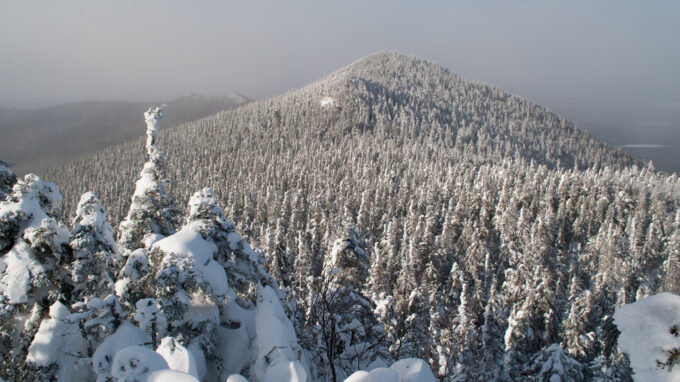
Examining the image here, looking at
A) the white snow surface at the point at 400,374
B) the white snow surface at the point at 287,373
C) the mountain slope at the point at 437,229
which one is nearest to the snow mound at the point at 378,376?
the white snow surface at the point at 400,374

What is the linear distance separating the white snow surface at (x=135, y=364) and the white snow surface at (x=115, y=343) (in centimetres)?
203

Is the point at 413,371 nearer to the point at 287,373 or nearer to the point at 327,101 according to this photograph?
the point at 287,373

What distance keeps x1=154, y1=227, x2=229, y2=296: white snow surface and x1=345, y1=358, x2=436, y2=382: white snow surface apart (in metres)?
4.57

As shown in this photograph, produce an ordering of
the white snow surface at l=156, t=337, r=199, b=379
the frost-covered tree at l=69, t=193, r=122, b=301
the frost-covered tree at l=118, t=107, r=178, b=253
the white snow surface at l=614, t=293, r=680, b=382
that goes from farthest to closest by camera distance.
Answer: the frost-covered tree at l=118, t=107, r=178, b=253, the frost-covered tree at l=69, t=193, r=122, b=301, the white snow surface at l=156, t=337, r=199, b=379, the white snow surface at l=614, t=293, r=680, b=382

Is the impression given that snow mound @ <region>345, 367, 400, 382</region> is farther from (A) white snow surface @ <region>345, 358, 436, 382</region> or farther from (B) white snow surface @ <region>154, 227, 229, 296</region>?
(B) white snow surface @ <region>154, 227, 229, 296</region>

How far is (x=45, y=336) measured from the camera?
679 centimetres

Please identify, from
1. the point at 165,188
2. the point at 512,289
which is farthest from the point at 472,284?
the point at 165,188

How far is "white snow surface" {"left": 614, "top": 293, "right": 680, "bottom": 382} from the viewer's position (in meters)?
2.13

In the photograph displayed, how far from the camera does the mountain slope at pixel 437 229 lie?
19219mm

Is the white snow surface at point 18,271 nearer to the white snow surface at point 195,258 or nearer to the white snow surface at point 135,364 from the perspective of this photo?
the white snow surface at point 195,258

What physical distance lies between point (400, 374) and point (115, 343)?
16.4 ft

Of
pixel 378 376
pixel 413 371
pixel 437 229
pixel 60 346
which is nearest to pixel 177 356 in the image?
pixel 378 376

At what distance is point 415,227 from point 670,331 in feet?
181

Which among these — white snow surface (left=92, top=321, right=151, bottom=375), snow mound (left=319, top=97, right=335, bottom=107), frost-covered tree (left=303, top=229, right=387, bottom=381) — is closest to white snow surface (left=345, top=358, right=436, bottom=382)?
white snow surface (left=92, top=321, right=151, bottom=375)
